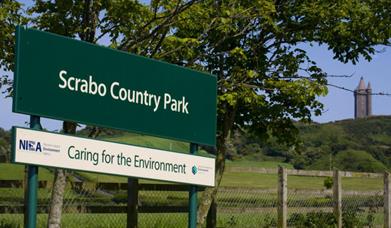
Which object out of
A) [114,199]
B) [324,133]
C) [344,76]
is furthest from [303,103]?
[324,133]

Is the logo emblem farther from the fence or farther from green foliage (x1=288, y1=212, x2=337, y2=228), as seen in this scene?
green foliage (x1=288, y1=212, x2=337, y2=228)

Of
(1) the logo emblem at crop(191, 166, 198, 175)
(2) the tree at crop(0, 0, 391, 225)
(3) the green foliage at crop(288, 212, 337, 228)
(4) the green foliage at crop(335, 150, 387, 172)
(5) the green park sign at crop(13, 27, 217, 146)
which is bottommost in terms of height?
(3) the green foliage at crop(288, 212, 337, 228)

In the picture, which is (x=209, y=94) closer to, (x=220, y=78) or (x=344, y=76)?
(x=220, y=78)

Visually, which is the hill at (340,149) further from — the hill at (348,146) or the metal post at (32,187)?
the metal post at (32,187)

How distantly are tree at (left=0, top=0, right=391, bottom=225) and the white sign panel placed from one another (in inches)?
125

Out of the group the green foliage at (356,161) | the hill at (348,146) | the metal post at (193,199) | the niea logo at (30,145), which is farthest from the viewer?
the hill at (348,146)

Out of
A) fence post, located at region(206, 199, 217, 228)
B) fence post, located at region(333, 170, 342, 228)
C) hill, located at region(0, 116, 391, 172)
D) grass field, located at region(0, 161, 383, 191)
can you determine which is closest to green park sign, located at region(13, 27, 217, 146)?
grass field, located at region(0, 161, 383, 191)

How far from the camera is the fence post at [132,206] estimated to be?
13531mm

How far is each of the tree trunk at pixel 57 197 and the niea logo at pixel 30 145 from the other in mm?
3149

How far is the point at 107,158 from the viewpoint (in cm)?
694

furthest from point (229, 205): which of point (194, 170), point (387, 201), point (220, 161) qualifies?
point (194, 170)

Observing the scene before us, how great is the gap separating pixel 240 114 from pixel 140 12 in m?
5.11

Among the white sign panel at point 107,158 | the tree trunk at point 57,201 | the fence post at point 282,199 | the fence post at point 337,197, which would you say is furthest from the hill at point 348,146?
the white sign panel at point 107,158

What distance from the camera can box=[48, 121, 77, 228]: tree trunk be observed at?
945 centimetres
